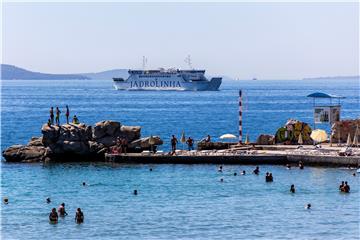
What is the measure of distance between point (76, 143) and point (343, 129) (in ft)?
74.3

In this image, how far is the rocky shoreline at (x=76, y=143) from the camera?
79425 millimetres

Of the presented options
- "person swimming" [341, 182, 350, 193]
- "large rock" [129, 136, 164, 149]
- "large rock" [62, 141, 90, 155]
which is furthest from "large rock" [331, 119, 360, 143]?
"large rock" [62, 141, 90, 155]

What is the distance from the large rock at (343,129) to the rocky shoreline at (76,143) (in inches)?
593

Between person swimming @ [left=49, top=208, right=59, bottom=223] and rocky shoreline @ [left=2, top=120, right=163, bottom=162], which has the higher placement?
rocky shoreline @ [left=2, top=120, right=163, bottom=162]

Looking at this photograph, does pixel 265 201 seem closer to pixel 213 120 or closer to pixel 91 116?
pixel 213 120

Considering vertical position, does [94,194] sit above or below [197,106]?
below

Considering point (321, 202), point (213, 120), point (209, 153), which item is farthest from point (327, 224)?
point (213, 120)

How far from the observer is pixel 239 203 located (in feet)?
192

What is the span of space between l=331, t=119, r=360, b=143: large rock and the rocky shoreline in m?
15.1

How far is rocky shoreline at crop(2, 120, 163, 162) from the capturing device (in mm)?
79425

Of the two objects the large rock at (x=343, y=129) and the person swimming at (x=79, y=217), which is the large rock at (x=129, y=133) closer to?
the large rock at (x=343, y=129)

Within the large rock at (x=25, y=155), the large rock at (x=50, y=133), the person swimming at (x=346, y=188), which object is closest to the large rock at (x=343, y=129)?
the person swimming at (x=346, y=188)

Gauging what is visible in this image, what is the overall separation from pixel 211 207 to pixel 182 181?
35.2 feet

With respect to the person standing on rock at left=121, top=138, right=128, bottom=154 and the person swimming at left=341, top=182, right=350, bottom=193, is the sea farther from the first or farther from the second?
the person standing on rock at left=121, top=138, right=128, bottom=154
